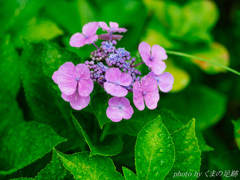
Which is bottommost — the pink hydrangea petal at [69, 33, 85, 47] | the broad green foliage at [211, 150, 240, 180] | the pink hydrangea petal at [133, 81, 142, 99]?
the broad green foliage at [211, 150, 240, 180]

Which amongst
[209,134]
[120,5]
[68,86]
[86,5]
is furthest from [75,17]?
[209,134]

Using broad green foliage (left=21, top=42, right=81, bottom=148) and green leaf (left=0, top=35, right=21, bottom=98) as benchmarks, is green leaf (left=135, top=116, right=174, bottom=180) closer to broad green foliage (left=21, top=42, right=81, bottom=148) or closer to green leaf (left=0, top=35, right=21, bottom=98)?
broad green foliage (left=21, top=42, right=81, bottom=148)

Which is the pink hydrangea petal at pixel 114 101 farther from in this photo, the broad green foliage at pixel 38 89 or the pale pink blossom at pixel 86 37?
the broad green foliage at pixel 38 89

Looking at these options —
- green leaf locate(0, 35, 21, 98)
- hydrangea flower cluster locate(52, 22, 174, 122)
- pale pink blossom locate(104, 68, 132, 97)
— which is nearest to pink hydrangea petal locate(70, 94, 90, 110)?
hydrangea flower cluster locate(52, 22, 174, 122)

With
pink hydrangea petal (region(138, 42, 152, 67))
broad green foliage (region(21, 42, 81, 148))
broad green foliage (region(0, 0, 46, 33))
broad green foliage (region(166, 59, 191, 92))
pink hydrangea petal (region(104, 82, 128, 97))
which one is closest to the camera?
pink hydrangea petal (region(104, 82, 128, 97))

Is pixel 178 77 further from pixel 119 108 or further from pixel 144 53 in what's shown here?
pixel 119 108

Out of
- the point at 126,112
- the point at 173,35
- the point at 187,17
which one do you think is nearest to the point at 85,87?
the point at 126,112

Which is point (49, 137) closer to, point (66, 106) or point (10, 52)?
point (66, 106)

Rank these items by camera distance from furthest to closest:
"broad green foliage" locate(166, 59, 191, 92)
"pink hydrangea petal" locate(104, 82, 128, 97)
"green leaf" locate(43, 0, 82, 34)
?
"green leaf" locate(43, 0, 82, 34), "broad green foliage" locate(166, 59, 191, 92), "pink hydrangea petal" locate(104, 82, 128, 97)
